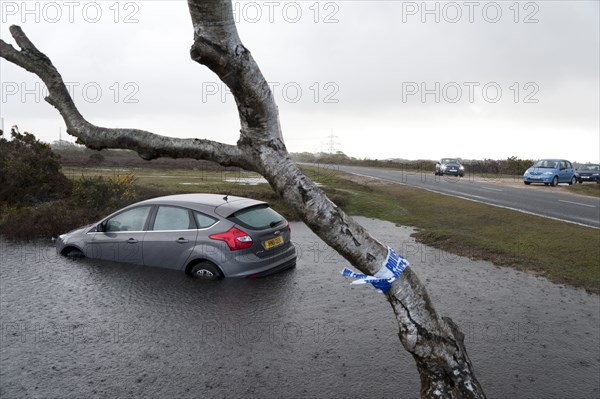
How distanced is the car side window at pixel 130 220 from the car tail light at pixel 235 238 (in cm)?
182

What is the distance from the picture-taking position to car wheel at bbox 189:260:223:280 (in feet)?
26.3

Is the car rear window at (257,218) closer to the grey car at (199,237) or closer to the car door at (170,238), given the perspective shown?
the grey car at (199,237)

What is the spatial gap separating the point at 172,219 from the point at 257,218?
1620mm

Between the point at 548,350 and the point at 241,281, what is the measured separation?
4771mm

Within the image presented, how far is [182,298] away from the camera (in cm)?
731

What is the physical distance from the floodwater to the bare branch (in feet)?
9.16

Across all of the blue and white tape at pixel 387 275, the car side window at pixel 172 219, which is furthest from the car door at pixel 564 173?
the blue and white tape at pixel 387 275

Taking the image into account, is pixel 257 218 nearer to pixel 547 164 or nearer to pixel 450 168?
pixel 547 164

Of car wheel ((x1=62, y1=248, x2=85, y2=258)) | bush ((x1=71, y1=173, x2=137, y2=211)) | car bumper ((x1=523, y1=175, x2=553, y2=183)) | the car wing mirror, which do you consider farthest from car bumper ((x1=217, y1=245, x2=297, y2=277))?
car bumper ((x1=523, y1=175, x2=553, y2=183))

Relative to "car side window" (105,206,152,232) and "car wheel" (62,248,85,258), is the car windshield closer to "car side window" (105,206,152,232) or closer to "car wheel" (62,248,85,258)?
"car side window" (105,206,152,232)

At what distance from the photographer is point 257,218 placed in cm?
858

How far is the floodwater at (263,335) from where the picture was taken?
4926 mm

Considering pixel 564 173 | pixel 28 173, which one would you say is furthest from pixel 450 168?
pixel 28 173

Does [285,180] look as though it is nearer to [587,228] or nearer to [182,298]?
[182,298]
